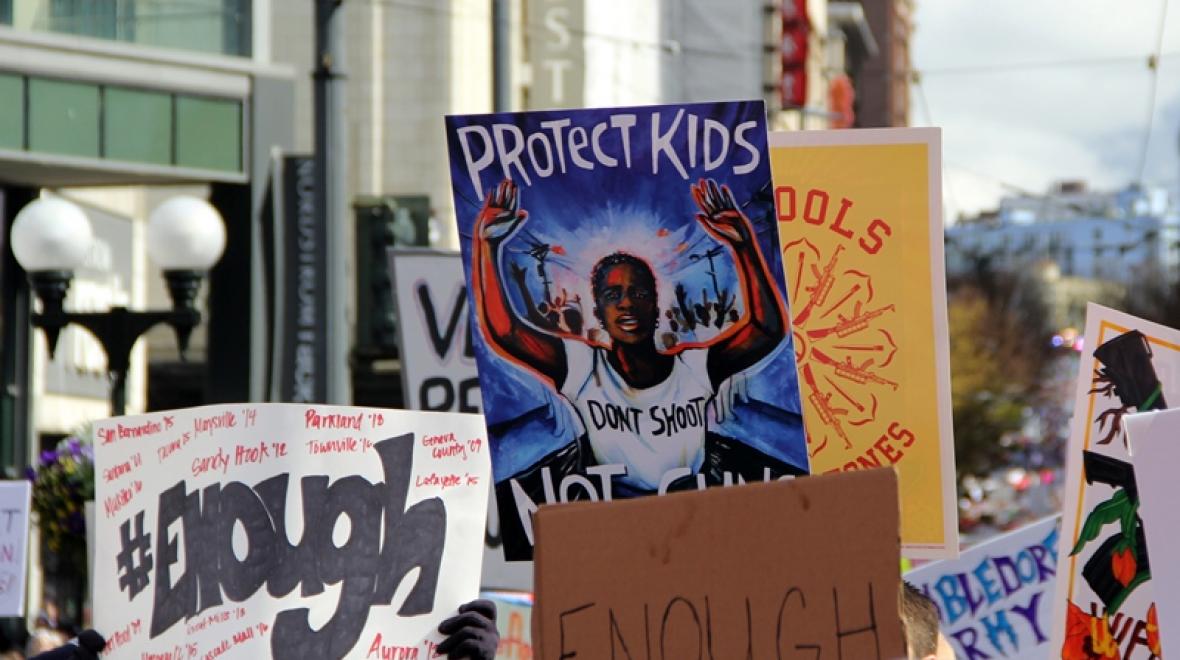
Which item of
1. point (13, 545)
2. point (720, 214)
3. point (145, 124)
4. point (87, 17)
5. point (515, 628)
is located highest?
point (87, 17)

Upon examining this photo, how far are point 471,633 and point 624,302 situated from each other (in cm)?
67

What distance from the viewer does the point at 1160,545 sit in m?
3.26

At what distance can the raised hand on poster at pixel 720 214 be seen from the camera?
3643 millimetres

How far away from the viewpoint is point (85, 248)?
10367 mm

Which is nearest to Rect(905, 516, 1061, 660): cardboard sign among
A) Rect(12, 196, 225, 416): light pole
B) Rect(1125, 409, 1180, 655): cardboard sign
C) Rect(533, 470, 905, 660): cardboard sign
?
Rect(1125, 409, 1180, 655): cardboard sign

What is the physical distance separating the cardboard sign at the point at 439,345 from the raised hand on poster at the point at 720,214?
3.80 meters

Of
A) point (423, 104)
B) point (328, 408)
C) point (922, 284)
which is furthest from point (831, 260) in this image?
point (423, 104)

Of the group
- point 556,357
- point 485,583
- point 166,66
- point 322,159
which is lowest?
point 485,583

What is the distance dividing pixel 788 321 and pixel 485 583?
331 centimetres

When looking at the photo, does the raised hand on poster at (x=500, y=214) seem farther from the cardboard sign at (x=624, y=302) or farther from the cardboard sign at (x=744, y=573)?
the cardboard sign at (x=744, y=573)

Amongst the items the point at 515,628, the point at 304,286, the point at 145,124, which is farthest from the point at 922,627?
the point at 145,124

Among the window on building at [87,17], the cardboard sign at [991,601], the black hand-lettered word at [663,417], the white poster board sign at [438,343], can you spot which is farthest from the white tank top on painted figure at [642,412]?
the window on building at [87,17]

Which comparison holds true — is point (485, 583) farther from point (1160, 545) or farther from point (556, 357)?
point (1160, 545)

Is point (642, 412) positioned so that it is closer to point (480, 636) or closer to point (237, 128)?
point (480, 636)
